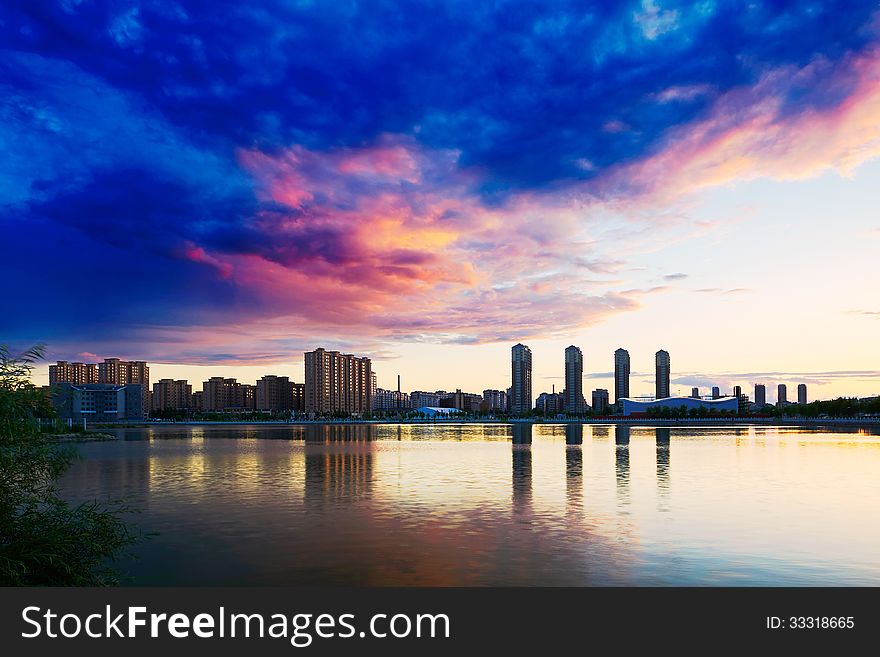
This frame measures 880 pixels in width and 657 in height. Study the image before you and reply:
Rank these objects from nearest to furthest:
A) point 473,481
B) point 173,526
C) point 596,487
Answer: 1. point 173,526
2. point 596,487
3. point 473,481

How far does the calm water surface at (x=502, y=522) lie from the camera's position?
26094mm

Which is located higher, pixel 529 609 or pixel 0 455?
pixel 0 455

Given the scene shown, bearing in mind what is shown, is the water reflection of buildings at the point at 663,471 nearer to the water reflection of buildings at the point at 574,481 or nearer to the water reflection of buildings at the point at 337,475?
the water reflection of buildings at the point at 574,481

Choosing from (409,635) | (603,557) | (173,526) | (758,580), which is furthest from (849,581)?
(173,526)

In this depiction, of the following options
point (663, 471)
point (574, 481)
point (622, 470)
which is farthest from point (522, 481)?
point (663, 471)

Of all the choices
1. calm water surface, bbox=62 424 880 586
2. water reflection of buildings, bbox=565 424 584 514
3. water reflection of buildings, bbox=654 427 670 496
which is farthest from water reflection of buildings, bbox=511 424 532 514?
water reflection of buildings, bbox=654 427 670 496

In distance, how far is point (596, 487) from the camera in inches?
1993

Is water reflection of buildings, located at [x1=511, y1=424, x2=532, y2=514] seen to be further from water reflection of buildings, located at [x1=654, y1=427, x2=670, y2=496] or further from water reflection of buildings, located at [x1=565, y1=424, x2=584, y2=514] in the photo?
water reflection of buildings, located at [x1=654, y1=427, x2=670, y2=496]

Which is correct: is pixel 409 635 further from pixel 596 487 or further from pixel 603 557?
pixel 596 487

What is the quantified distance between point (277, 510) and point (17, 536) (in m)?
20.9

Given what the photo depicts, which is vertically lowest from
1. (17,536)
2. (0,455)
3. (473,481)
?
(473,481)

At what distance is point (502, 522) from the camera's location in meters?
35.9

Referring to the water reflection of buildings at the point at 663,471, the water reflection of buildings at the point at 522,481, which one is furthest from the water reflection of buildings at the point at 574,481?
the water reflection of buildings at the point at 663,471

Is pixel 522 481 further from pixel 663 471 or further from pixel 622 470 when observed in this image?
pixel 663 471
